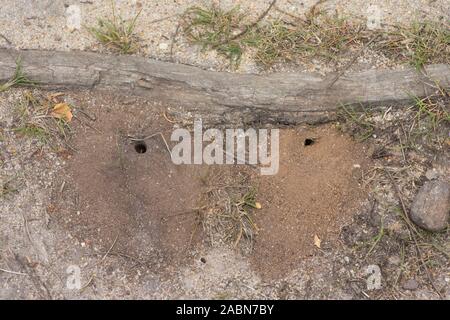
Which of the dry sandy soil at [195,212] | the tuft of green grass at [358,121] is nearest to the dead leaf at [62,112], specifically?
the dry sandy soil at [195,212]

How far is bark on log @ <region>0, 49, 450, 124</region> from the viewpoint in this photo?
315 cm

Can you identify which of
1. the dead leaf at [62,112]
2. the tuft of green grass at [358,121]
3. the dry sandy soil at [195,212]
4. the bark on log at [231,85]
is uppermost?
the bark on log at [231,85]

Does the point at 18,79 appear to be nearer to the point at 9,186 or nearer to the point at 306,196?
the point at 9,186

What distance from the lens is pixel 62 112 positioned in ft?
10.4

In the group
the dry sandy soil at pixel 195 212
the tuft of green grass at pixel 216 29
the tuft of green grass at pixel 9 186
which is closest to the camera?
the dry sandy soil at pixel 195 212

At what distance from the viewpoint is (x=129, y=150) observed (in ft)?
10.2

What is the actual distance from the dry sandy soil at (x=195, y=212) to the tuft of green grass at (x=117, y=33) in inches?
4.5

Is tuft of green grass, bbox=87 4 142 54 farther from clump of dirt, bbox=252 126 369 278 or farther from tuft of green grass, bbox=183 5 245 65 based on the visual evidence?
clump of dirt, bbox=252 126 369 278

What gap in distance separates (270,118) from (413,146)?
0.77 metres

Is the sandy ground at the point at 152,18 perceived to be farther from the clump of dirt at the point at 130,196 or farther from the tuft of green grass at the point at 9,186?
the tuft of green grass at the point at 9,186

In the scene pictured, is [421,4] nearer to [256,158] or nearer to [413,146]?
[413,146]

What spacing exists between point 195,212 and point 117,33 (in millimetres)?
1069

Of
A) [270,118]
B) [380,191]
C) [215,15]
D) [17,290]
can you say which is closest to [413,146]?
[380,191]

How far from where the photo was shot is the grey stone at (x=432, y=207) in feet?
9.73
